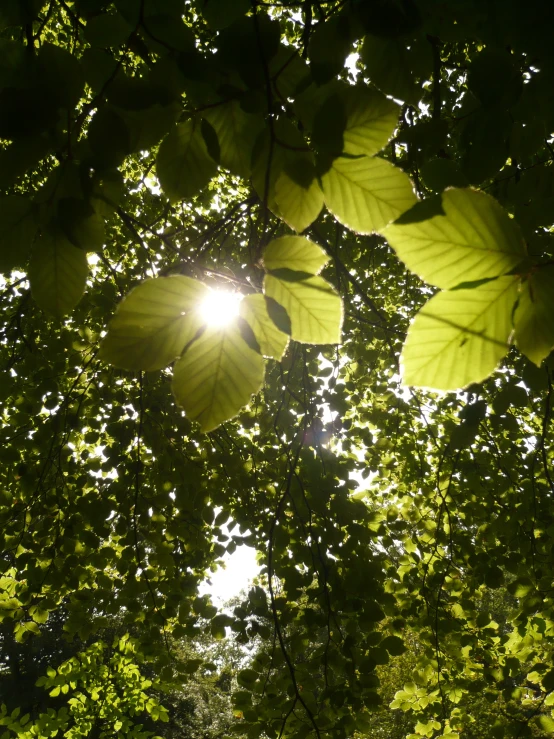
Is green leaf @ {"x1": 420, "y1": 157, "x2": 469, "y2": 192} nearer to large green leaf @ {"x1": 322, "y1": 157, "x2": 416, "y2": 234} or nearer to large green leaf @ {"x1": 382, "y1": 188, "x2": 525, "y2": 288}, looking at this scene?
large green leaf @ {"x1": 322, "y1": 157, "x2": 416, "y2": 234}

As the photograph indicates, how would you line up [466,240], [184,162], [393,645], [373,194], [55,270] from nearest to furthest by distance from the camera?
[466,240], [373,194], [55,270], [184,162], [393,645]

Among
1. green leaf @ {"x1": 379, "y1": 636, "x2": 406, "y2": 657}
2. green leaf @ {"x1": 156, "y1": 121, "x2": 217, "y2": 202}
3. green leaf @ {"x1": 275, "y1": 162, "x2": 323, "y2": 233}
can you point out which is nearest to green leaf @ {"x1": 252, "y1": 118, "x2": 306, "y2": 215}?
green leaf @ {"x1": 275, "y1": 162, "x2": 323, "y2": 233}

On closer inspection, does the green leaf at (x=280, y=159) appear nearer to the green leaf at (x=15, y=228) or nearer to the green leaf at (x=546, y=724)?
the green leaf at (x=15, y=228)

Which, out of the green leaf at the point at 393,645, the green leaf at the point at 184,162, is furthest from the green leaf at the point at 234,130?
the green leaf at the point at 393,645

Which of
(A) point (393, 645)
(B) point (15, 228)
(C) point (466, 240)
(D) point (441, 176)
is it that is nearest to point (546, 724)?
(A) point (393, 645)

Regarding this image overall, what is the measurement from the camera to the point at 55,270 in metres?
0.61

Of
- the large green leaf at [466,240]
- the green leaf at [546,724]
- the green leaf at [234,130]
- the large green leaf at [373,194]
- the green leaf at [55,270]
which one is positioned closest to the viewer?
the large green leaf at [466,240]

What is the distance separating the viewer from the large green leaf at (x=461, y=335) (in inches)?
15.1

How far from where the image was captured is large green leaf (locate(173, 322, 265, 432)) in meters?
0.45

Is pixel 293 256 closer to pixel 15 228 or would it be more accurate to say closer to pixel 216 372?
pixel 216 372

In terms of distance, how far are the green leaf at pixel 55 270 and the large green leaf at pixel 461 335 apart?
1.42 ft

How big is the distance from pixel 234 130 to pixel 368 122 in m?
0.26

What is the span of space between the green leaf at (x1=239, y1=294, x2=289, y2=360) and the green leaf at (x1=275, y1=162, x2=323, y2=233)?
0.51 ft

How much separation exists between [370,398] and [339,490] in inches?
76.2
